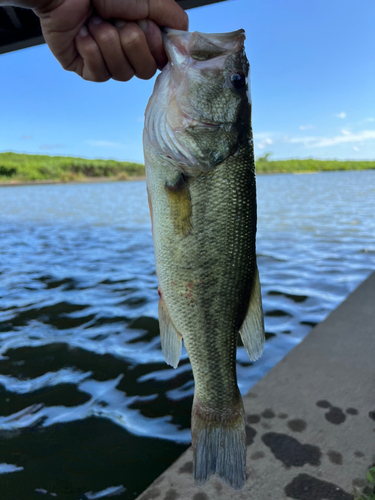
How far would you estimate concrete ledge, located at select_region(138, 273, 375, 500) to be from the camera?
7.22 ft

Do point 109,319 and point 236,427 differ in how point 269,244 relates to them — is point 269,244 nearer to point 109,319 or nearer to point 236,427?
point 109,319

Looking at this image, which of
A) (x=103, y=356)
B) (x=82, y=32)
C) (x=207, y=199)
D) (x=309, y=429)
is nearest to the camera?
(x=207, y=199)

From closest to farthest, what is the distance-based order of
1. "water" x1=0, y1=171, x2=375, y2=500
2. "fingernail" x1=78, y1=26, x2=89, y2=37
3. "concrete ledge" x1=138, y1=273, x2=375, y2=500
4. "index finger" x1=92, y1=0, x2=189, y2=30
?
1. "index finger" x1=92, y1=0, x2=189, y2=30
2. "fingernail" x1=78, y1=26, x2=89, y2=37
3. "concrete ledge" x1=138, y1=273, x2=375, y2=500
4. "water" x1=0, y1=171, x2=375, y2=500

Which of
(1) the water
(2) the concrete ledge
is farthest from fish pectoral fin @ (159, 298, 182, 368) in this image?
(1) the water

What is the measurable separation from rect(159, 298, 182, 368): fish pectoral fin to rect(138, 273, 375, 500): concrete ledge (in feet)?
3.17

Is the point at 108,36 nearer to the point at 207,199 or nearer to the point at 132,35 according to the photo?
the point at 132,35

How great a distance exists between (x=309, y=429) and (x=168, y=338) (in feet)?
4.81

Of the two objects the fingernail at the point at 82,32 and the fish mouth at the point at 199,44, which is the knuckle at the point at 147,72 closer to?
the fish mouth at the point at 199,44

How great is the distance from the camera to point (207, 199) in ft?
5.28

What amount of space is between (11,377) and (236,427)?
10.2 ft

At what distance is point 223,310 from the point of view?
1727 millimetres

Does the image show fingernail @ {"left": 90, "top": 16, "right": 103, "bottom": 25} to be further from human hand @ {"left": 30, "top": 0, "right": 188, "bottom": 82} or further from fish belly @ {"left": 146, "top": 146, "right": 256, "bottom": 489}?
fish belly @ {"left": 146, "top": 146, "right": 256, "bottom": 489}

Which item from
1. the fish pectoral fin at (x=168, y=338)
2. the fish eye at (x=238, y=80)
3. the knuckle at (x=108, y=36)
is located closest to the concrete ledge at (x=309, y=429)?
the fish pectoral fin at (x=168, y=338)

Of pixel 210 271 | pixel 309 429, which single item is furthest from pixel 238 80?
pixel 309 429
